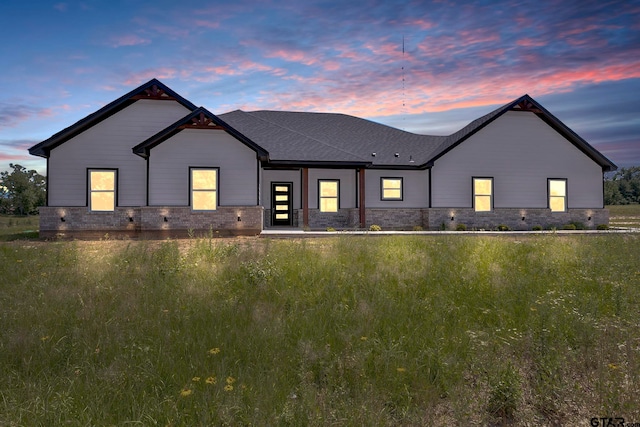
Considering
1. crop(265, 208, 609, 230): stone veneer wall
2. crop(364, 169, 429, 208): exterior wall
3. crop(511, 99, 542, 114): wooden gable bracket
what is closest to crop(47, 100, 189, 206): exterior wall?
crop(265, 208, 609, 230): stone veneer wall

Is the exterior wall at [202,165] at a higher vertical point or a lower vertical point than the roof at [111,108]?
lower

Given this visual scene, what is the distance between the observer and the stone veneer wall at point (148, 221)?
19719 millimetres

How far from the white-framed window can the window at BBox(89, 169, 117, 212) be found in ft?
14.0

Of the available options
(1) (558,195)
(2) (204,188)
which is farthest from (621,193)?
(2) (204,188)

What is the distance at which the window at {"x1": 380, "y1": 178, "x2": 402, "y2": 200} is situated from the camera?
86.2 feet

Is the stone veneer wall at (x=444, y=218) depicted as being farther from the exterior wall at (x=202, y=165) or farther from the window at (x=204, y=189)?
the window at (x=204, y=189)

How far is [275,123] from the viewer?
2977 cm

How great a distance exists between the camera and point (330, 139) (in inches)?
1137

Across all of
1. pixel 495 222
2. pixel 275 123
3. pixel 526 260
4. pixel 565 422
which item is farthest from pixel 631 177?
pixel 565 422

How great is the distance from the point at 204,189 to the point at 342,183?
9.09 m

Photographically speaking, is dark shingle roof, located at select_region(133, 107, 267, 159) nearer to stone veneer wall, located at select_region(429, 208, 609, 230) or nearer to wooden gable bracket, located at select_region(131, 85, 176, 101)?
wooden gable bracket, located at select_region(131, 85, 176, 101)

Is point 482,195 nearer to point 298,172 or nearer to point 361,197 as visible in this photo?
point 361,197

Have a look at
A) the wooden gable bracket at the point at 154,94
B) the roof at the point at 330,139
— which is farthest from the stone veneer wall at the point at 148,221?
the wooden gable bracket at the point at 154,94

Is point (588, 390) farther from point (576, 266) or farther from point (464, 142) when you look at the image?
point (464, 142)
